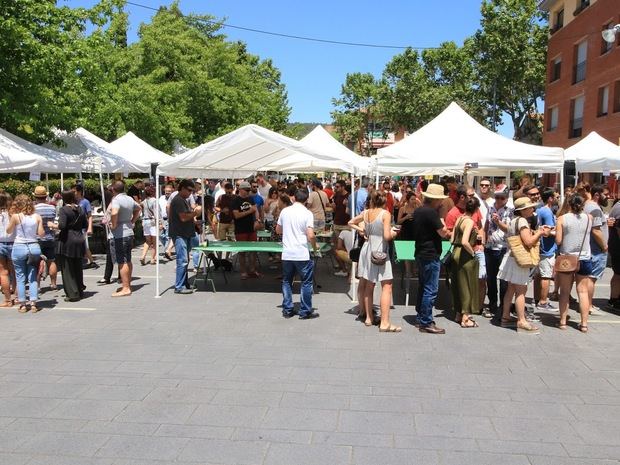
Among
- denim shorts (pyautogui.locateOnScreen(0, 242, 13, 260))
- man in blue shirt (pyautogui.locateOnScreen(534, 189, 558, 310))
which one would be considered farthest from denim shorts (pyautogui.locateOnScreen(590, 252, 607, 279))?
denim shorts (pyautogui.locateOnScreen(0, 242, 13, 260))

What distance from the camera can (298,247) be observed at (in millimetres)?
6598

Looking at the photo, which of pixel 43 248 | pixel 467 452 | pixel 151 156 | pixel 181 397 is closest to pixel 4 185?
pixel 151 156

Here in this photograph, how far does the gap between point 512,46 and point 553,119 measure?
19.2 ft

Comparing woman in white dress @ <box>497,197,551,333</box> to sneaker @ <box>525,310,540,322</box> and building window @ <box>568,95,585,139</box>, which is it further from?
building window @ <box>568,95,585,139</box>

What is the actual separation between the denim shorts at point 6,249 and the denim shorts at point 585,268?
25.0 feet

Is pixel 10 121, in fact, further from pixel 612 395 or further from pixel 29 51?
pixel 612 395

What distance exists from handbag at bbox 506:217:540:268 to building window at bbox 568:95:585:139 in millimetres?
24978

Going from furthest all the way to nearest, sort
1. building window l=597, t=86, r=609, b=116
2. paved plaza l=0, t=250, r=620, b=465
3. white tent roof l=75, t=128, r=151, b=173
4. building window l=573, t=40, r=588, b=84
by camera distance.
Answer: building window l=573, t=40, r=588, b=84 < building window l=597, t=86, r=609, b=116 < white tent roof l=75, t=128, r=151, b=173 < paved plaza l=0, t=250, r=620, b=465

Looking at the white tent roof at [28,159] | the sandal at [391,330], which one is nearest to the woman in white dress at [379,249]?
the sandal at [391,330]

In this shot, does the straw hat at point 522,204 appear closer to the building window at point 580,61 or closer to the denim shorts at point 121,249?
the denim shorts at point 121,249

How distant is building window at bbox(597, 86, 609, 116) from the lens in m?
24.2

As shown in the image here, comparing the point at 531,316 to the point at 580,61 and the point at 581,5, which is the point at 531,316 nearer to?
the point at 580,61

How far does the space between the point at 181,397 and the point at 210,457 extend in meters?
1.04

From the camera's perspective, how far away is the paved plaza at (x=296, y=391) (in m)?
3.39
